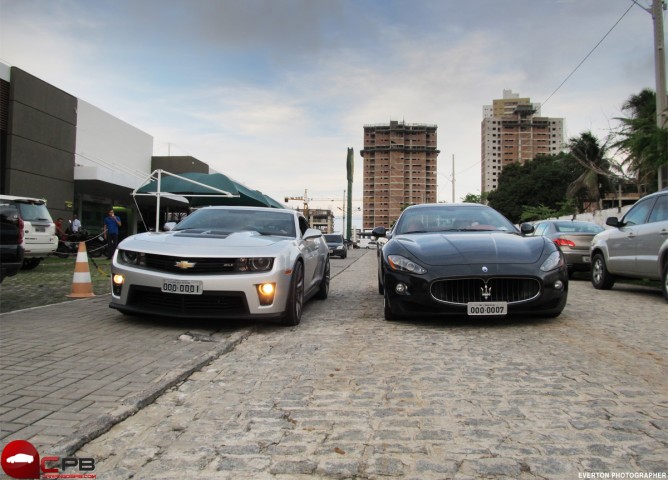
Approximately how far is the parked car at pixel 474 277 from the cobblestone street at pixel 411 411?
0.31 m

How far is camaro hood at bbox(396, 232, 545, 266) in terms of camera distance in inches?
210

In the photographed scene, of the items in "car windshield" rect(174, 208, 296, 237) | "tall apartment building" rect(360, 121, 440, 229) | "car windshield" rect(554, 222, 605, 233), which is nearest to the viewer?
"car windshield" rect(174, 208, 296, 237)

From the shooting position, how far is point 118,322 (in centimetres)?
568

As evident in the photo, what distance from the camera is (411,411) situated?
3.00 metres

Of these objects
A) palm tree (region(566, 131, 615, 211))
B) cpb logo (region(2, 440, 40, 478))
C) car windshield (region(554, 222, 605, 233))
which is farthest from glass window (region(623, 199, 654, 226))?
palm tree (region(566, 131, 615, 211))

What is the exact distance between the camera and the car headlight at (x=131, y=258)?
542cm

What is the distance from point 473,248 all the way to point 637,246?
464cm

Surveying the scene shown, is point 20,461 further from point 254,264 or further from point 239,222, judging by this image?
point 239,222

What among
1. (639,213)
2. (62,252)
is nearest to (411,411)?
(639,213)

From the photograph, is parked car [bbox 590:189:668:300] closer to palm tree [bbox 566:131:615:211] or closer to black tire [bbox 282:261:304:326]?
black tire [bbox 282:261:304:326]

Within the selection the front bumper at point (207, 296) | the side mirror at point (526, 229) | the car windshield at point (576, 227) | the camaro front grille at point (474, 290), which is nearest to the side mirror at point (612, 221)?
the side mirror at point (526, 229)

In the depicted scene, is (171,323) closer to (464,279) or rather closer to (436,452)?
(464,279)

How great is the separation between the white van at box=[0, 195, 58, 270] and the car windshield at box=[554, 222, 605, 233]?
42.1 ft

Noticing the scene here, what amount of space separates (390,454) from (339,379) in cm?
127
